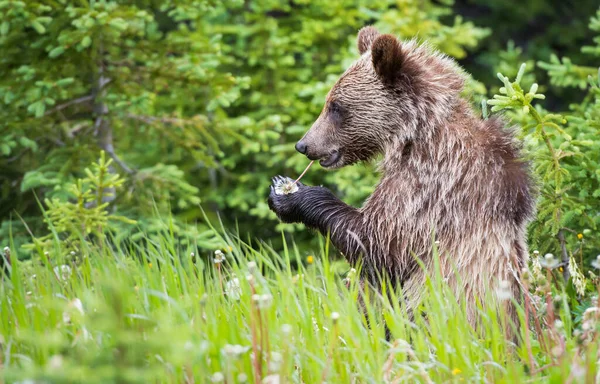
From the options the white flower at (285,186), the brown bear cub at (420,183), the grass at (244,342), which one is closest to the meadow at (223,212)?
the grass at (244,342)

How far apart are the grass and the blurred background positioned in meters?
1.11

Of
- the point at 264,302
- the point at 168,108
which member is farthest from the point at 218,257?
the point at 168,108

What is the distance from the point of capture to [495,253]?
3805mm

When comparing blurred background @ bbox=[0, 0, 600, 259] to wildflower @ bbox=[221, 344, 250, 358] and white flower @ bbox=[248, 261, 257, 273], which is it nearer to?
white flower @ bbox=[248, 261, 257, 273]

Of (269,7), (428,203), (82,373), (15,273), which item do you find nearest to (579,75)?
(428,203)

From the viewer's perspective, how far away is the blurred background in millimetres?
5953

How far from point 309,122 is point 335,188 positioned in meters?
0.88

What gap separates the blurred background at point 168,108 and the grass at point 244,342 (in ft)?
3.63

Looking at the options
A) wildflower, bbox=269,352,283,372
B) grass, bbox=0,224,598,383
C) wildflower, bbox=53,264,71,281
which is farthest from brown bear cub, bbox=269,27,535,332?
wildflower, bbox=53,264,71,281

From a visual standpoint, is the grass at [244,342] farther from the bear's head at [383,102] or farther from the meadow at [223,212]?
the bear's head at [383,102]

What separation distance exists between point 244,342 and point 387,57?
2036 millimetres

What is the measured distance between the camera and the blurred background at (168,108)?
5.95 metres

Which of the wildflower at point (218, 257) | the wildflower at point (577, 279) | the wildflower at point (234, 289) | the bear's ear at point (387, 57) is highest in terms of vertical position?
the bear's ear at point (387, 57)

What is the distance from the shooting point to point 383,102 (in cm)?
447
